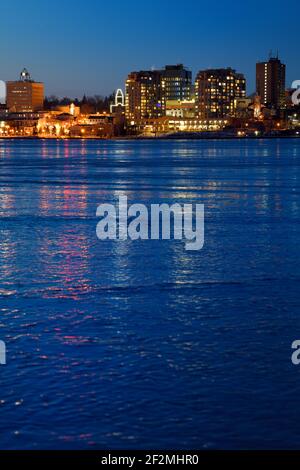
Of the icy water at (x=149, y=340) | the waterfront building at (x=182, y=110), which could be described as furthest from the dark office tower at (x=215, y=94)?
the icy water at (x=149, y=340)

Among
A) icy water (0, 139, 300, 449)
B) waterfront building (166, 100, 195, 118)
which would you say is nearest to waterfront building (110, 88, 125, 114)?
waterfront building (166, 100, 195, 118)

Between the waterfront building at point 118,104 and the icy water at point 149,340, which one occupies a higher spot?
the waterfront building at point 118,104

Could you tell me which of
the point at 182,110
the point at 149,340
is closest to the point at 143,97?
the point at 182,110

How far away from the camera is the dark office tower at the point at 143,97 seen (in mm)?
171625

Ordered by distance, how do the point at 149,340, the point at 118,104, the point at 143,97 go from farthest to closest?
the point at 118,104, the point at 143,97, the point at 149,340

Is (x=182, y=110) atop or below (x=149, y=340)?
atop

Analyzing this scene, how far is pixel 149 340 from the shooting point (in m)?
7.47

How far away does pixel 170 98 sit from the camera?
184 meters

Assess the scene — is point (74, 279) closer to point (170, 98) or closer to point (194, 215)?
point (194, 215)

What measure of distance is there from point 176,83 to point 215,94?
1114cm

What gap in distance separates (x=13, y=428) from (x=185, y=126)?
547ft

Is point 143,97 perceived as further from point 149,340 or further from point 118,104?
point 149,340

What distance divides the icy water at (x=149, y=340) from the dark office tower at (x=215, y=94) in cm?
16307

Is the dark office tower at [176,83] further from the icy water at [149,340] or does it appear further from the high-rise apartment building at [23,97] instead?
the icy water at [149,340]
